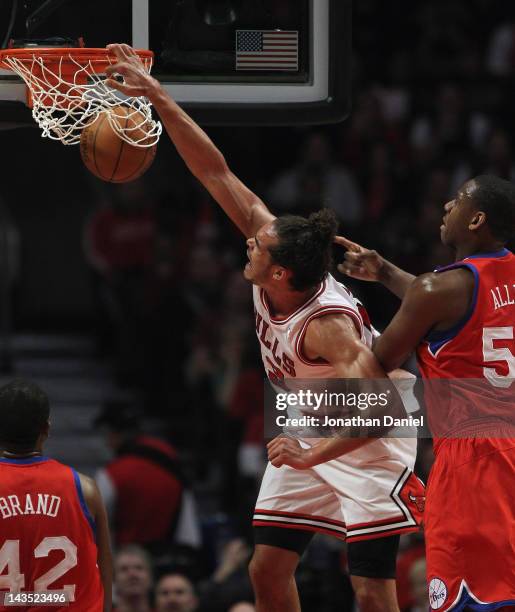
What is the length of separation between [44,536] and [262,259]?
1.29 metres

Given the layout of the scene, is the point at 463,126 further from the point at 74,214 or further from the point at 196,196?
the point at 74,214

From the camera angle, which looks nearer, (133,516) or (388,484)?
(388,484)

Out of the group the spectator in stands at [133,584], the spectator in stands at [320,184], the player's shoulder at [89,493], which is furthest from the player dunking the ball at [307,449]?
the spectator in stands at [320,184]

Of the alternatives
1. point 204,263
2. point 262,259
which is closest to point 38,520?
point 262,259

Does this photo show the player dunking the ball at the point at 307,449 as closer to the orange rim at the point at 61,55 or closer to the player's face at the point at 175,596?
the orange rim at the point at 61,55

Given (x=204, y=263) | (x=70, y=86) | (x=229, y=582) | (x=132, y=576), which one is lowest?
(x=229, y=582)

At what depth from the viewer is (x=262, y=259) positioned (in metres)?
5.14

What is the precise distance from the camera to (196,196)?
1184 centimetres

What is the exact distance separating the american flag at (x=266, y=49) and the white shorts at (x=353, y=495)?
167cm

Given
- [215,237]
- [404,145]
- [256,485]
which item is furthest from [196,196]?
[256,485]

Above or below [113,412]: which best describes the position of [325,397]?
above

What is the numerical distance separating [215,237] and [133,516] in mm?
3499

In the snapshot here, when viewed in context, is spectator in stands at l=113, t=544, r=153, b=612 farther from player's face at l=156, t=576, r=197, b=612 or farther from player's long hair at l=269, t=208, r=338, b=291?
player's long hair at l=269, t=208, r=338, b=291

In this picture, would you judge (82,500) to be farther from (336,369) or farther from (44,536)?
(336,369)
